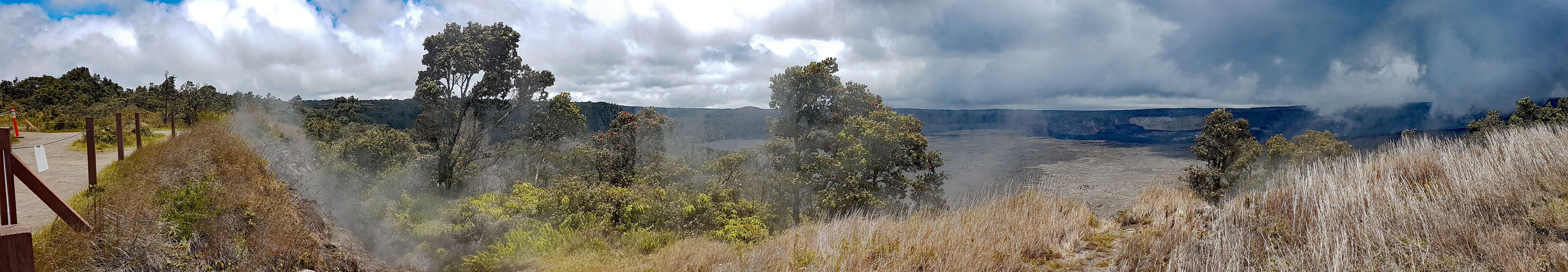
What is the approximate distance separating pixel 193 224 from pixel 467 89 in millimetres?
12055

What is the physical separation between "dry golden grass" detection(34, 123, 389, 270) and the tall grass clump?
31.3ft

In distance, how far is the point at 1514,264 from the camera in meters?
4.48

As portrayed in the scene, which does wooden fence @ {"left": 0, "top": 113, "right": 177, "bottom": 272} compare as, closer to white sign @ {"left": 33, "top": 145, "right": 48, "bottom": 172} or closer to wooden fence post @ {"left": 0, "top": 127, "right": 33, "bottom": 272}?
wooden fence post @ {"left": 0, "top": 127, "right": 33, "bottom": 272}

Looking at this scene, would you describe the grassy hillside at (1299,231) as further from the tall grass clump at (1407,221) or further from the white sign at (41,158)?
the white sign at (41,158)

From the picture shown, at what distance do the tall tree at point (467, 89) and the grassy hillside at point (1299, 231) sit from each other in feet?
42.2

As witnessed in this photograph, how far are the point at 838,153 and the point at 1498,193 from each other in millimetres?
13140

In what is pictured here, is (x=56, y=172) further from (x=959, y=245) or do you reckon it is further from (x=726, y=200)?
(x=959, y=245)

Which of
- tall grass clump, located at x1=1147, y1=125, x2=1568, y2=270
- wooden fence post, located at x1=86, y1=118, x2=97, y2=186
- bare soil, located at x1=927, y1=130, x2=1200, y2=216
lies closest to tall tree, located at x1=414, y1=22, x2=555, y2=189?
wooden fence post, located at x1=86, y1=118, x2=97, y2=186

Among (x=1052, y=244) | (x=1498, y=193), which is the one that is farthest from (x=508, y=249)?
(x=1498, y=193)

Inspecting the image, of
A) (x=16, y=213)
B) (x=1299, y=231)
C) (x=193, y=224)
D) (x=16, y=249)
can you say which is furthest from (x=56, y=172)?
(x=1299, y=231)

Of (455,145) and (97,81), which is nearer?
(455,145)

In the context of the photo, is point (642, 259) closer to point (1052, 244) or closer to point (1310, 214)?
point (1052, 244)

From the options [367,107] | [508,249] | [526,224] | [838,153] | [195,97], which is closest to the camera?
[508,249]

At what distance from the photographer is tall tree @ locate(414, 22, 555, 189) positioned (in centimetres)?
1744
